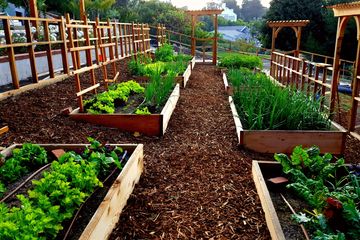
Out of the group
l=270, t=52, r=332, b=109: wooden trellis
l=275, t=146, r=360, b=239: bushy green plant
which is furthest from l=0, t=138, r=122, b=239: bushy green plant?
l=270, t=52, r=332, b=109: wooden trellis

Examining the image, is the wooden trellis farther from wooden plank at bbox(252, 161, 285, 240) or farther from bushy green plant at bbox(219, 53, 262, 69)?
wooden plank at bbox(252, 161, 285, 240)

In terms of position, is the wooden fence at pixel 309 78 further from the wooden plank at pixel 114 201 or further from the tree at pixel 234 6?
the tree at pixel 234 6

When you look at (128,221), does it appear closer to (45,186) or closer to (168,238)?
(168,238)

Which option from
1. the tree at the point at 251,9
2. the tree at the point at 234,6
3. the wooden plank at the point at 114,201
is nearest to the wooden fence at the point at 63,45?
the wooden plank at the point at 114,201

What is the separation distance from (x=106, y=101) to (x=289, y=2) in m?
15.7

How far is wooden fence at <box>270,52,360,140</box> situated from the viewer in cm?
488

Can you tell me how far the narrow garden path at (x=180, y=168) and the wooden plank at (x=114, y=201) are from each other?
3.2 inches

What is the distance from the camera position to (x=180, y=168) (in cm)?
347

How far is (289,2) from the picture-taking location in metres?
17.8

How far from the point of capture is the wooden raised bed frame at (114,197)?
200cm

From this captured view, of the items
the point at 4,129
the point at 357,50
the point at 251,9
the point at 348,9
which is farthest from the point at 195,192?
the point at 251,9

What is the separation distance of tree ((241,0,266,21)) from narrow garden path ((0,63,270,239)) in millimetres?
82095

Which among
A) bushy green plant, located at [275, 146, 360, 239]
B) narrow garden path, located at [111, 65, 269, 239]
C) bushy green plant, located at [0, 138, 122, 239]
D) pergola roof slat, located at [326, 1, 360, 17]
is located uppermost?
pergola roof slat, located at [326, 1, 360, 17]

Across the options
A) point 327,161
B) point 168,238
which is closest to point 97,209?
point 168,238
